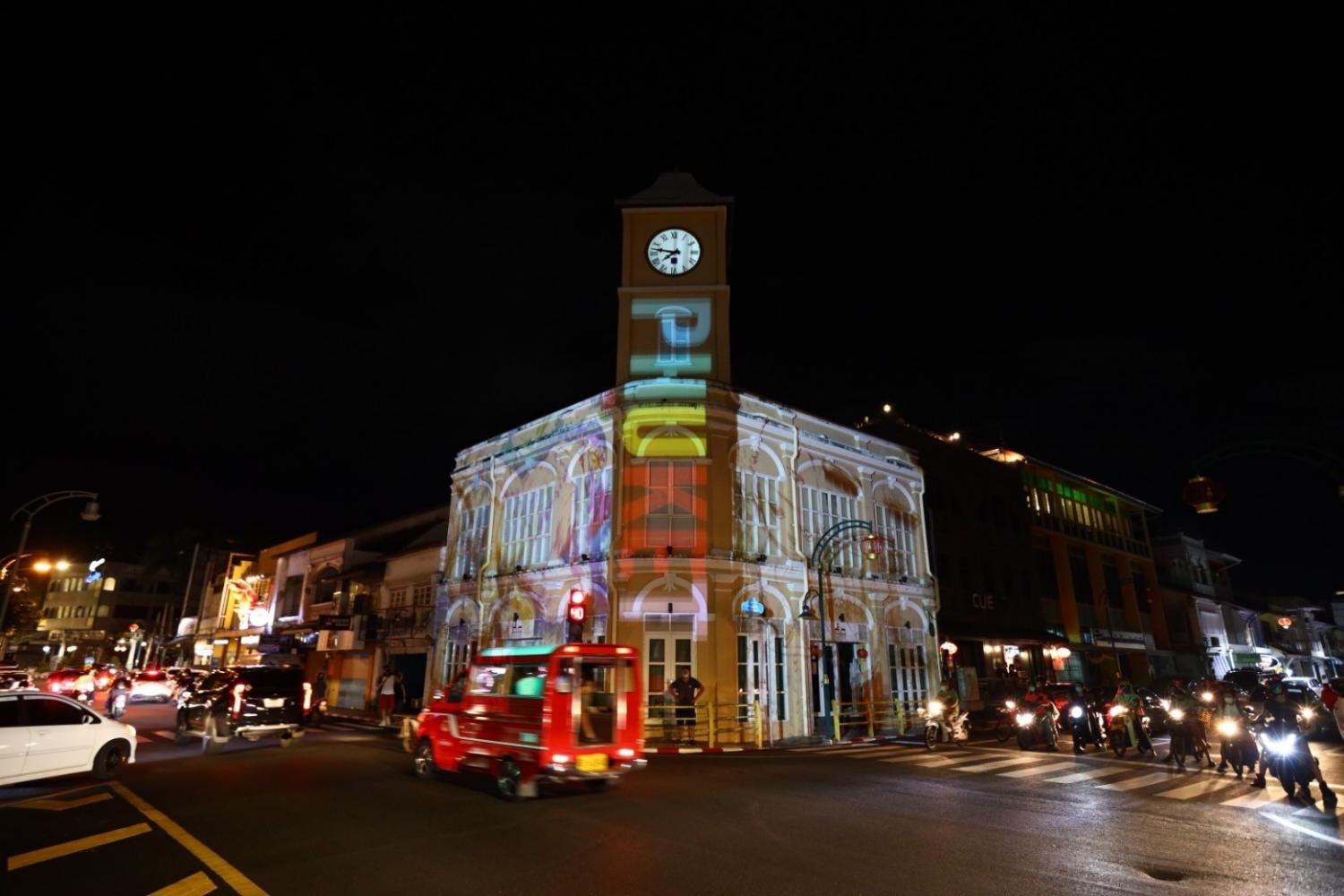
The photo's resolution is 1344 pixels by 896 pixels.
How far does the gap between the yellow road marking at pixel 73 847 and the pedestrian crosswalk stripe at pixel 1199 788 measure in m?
14.8

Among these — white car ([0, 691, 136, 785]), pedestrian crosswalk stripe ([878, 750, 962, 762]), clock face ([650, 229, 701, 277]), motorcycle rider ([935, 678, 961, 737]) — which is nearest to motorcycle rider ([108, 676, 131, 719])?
white car ([0, 691, 136, 785])

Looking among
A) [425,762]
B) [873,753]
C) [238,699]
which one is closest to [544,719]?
[425,762]

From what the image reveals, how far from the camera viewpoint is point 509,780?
10906 mm

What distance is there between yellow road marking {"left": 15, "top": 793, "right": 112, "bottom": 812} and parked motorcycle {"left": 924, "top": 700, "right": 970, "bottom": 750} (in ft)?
58.3

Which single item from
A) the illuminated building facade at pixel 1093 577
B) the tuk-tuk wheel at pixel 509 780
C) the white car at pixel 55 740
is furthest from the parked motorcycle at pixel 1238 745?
the illuminated building facade at pixel 1093 577

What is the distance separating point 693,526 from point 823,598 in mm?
4557

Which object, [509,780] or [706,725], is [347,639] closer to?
[706,725]

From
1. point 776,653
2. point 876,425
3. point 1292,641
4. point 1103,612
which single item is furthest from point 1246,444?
point 1292,641

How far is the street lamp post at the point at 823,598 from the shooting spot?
66.5ft

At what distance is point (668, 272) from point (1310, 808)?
2166 centimetres

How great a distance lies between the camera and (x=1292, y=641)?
188 feet

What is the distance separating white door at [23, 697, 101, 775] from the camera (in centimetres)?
1129

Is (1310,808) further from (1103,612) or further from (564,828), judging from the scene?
(1103,612)

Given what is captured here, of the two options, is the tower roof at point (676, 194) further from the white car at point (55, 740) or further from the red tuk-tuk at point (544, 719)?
the white car at point (55, 740)
